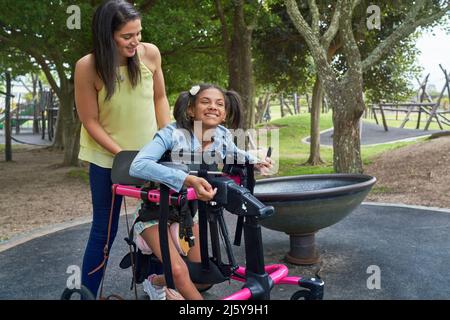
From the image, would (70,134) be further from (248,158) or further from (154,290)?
(248,158)

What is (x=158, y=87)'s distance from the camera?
245cm

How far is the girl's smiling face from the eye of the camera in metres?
2.14

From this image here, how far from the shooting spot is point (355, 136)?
23.3 ft

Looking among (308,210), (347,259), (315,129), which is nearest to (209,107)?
(308,210)

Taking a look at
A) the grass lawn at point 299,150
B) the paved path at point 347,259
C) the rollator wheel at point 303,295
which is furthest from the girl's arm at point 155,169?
the grass lawn at point 299,150

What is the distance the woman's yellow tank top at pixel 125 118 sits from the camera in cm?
221

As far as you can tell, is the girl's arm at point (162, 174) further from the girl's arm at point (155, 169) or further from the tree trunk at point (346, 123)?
the tree trunk at point (346, 123)

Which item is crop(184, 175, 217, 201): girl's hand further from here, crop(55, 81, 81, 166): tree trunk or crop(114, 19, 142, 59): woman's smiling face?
crop(55, 81, 81, 166): tree trunk

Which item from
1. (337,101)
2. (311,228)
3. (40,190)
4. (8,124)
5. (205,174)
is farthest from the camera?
(8,124)

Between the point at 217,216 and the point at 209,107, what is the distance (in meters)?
0.52

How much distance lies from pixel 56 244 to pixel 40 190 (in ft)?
14.2

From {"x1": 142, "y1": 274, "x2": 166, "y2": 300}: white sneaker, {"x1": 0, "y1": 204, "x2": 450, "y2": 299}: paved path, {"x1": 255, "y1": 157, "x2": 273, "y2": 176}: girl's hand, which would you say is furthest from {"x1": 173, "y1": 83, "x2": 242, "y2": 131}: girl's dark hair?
{"x1": 0, "y1": 204, "x2": 450, "y2": 299}: paved path
